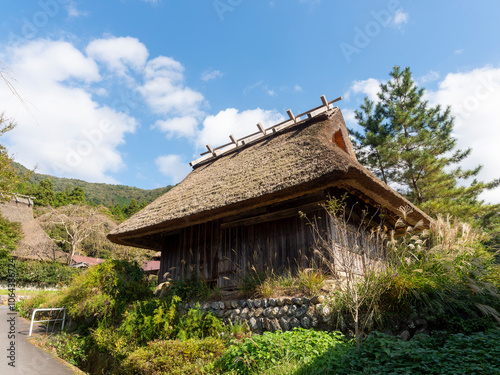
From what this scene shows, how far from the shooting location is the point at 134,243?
31.8 feet

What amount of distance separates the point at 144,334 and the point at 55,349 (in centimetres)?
290

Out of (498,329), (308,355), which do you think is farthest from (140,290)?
(498,329)

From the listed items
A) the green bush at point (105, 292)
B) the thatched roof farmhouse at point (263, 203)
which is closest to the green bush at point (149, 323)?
the green bush at point (105, 292)

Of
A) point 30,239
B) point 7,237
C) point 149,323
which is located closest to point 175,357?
point 149,323

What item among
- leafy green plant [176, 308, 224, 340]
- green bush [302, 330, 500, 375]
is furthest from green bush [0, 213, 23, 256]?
green bush [302, 330, 500, 375]

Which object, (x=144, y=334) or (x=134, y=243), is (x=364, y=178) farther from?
(x=134, y=243)

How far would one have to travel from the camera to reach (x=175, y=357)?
15.5 ft

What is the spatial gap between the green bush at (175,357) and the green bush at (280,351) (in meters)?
0.42

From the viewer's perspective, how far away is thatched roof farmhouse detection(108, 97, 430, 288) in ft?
19.9

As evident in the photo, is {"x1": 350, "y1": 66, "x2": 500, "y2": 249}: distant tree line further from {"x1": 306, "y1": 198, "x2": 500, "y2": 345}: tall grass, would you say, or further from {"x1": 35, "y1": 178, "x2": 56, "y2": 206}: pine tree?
{"x1": 35, "y1": 178, "x2": 56, "y2": 206}: pine tree

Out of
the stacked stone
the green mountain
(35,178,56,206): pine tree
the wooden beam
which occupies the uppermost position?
the green mountain

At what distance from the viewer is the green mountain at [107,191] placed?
58250 millimetres

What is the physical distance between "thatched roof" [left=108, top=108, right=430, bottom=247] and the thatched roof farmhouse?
0.02 m

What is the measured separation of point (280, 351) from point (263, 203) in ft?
9.83
